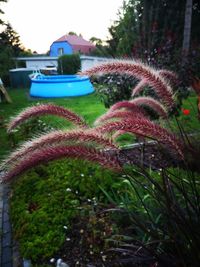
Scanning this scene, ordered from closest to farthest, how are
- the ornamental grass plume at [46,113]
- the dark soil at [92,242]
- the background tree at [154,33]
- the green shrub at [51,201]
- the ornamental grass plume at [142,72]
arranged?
the ornamental grass plume at [142,72], the ornamental grass plume at [46,113], the dark soil at [92,242], the green shrub at [51,201], the background tree at [154,33]

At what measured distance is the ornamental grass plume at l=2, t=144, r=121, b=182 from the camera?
1.16 m

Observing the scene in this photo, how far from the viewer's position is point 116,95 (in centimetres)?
634

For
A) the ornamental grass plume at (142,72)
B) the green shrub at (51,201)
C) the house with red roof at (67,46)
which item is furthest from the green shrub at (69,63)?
the ornamental grass plume at (142,72)

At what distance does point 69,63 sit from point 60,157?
64.6 feet

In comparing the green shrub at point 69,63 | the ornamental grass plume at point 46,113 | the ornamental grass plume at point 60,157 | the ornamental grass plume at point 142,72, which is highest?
the ornamental grass plume at point 142,72

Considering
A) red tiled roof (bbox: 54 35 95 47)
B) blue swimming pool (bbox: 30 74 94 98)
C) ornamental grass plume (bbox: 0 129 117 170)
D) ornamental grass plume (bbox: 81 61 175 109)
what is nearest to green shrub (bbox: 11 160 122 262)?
ornamental grass plume (bbox: 0 129 117 170)

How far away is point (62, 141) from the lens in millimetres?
1262

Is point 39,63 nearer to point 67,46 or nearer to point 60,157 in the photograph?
point 67,46

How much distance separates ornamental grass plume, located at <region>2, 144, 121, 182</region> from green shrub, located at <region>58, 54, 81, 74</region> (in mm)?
19217

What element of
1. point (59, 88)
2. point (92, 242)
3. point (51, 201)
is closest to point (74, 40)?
point (59, 88)

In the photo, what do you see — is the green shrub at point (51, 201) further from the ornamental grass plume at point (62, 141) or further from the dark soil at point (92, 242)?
the ornamental grass plume at point (62, 141)

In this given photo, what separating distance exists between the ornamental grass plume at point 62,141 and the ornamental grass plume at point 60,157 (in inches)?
1.4

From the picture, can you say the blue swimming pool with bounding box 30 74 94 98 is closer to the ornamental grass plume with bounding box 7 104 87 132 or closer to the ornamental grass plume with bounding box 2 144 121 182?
the ornamental grass plume with bounding box 7 104 87 132

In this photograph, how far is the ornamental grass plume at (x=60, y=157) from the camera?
1163 millimetres
